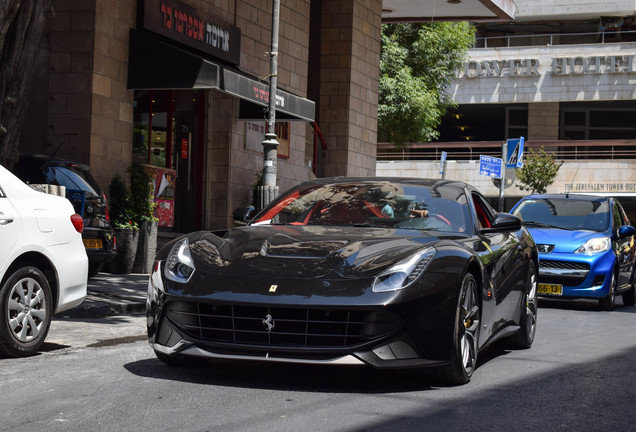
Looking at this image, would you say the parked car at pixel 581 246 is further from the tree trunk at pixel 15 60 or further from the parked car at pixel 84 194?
the tree trunk at pixel 15 60

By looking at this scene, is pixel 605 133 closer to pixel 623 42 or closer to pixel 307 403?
pixel 623 42

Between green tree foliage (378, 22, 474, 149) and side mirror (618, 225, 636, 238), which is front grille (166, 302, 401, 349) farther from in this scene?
green tree foliage (378, 22, 474, 149)

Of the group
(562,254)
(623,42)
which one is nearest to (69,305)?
(562,254)

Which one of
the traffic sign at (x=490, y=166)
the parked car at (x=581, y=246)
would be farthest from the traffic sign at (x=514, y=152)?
the parked car at (x=581, y=246)

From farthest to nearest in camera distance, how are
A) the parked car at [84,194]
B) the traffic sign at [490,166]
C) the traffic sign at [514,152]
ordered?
the traffic sign at [514,152] → the traffic sign at [490,166] → the parked car at [84,194]

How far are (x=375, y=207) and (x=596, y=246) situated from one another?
7100 mm

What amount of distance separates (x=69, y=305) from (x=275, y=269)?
2481 millimetres

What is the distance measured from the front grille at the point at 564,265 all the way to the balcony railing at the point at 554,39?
125 feet

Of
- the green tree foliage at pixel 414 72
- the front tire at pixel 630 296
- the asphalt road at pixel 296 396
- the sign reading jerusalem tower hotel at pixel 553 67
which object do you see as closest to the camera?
the asphalt road at pixel 296 396

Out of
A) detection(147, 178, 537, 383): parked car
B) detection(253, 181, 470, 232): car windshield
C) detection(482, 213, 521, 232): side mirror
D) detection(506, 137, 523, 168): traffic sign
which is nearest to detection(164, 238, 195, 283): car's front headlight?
detection(147, 178, 537, 383): parked car

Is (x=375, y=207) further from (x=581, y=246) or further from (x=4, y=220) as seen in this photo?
(x=581, y=246)

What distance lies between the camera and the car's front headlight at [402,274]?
18.3 ft

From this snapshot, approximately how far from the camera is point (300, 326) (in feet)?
18.2

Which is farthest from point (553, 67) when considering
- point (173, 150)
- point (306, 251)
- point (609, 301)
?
point (306, 251)
